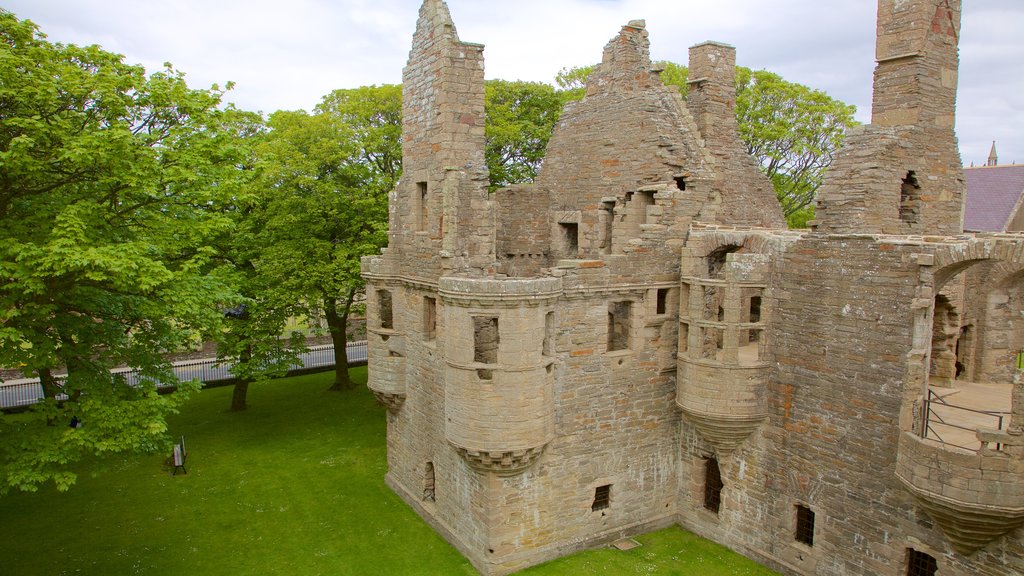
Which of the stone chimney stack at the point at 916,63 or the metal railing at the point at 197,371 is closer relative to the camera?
the stone chimney stack at the point at 916,63

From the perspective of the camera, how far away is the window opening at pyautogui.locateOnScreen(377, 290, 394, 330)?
59.0ft

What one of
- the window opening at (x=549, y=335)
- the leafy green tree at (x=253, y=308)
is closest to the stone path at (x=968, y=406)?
the window opening at (x=549, y=335)

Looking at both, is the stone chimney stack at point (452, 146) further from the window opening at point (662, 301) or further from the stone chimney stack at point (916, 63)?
the stone chimney stack at point (916, 63)

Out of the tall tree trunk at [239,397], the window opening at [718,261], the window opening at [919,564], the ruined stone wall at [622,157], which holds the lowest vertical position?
the tall tree trunk at [239,397]

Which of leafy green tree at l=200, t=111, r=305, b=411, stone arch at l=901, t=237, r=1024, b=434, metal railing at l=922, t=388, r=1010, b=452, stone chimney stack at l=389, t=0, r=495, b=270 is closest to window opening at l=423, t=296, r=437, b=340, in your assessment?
stone chimney stack at l=389, t=0, r=495, b=270

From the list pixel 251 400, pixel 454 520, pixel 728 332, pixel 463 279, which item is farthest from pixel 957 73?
pixel 251 400

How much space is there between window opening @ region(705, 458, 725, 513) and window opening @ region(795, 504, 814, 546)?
2051 mm

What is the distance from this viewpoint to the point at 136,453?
12.7 metres

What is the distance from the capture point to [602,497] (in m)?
15.6

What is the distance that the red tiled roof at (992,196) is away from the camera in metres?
28.4

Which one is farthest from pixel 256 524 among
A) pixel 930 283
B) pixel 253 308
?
pixel 930 283

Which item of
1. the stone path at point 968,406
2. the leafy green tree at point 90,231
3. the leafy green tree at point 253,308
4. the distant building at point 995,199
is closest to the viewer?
the leafy green tree at point 90,231

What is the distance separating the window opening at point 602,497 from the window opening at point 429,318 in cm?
524

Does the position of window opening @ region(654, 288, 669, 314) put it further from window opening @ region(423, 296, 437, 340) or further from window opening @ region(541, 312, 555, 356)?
window opening @ region(423, 296, 437, 340)
